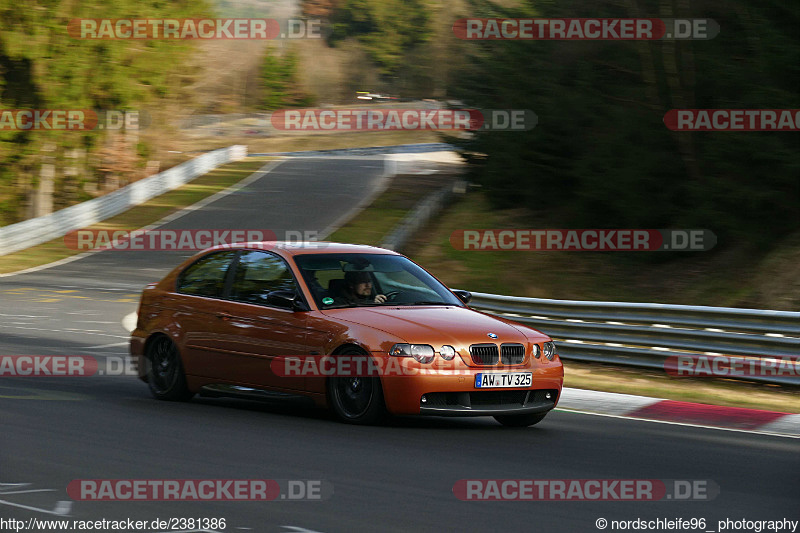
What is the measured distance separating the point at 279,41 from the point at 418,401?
10868 cm

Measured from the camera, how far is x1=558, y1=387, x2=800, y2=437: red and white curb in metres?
9.95

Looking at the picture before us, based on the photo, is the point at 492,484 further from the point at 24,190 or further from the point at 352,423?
the point at 24,190

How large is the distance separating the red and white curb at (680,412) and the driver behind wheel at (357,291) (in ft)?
8.36

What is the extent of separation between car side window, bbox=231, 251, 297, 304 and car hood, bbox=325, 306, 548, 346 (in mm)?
667

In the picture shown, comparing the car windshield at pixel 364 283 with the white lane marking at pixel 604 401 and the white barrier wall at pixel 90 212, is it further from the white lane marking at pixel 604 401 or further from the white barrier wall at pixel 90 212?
the white barrier wall at pixel 90 212

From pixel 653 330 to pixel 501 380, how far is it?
5859 mm

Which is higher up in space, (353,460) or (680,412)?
(353,460)

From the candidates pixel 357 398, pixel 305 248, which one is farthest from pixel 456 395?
pixel 305 248

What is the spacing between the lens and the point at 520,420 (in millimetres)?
9555

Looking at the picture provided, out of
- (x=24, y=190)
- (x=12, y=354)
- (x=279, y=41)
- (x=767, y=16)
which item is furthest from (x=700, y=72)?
(x=279, y=41)

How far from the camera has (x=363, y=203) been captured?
37.9m

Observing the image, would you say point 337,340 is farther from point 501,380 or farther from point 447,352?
point 501,380

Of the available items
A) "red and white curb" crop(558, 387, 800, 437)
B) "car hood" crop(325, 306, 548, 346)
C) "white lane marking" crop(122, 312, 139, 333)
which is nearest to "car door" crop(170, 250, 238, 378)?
"car hood" crop(325, 306, 548, 346)

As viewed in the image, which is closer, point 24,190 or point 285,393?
point 285,393
